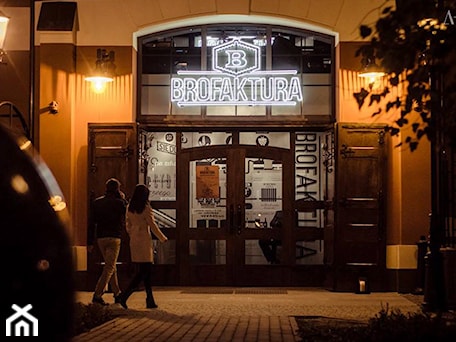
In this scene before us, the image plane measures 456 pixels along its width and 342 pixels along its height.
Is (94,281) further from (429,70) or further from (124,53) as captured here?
(429,70)

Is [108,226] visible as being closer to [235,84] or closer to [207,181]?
[207,181]

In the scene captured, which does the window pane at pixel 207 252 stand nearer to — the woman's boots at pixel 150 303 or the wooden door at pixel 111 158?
the wooden door at pixel 111 158

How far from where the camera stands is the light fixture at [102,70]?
14.2 m

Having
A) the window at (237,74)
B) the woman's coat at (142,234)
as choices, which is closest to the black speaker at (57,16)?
the window at (237,74)

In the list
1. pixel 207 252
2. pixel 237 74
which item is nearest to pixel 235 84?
pixel 237 74

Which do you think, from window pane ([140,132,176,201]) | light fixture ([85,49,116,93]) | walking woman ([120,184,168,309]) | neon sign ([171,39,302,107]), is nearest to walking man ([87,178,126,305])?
walking woman ([120,184,168,309])

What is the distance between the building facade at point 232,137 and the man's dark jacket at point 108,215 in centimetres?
195

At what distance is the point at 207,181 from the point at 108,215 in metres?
3.18

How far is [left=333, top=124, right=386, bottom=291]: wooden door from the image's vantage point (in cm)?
1412

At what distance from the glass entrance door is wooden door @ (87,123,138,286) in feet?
3.64

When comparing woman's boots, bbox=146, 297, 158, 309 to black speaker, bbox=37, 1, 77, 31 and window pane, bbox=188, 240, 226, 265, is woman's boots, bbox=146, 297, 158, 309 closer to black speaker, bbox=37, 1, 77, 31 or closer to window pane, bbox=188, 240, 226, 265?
window pane, bbox=188, 240, 226, 265

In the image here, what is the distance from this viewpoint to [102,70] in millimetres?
14227

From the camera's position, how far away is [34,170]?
13.3 ft


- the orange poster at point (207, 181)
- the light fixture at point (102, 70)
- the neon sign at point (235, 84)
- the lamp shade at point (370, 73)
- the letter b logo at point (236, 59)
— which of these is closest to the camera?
the lamp shade at point (370, 73)
